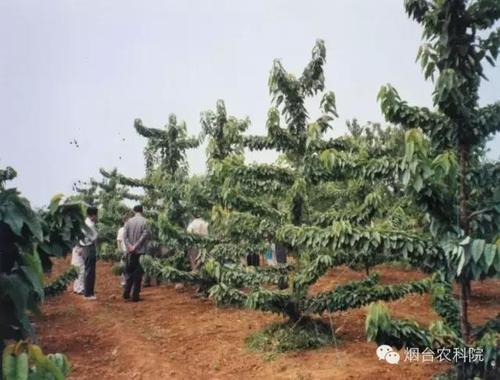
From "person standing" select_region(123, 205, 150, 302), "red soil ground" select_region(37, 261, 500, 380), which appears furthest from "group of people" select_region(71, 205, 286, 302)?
"red soil ground" select_region(37, 261, 500, 380)

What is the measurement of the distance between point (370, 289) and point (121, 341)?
4173 millimetres

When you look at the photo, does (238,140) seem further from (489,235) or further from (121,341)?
(489,235)

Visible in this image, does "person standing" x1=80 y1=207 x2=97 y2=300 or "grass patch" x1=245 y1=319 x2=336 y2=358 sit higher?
"person standing" x1=80 y1=207 x2=97 y2=300

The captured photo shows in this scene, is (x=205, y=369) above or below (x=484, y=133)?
below

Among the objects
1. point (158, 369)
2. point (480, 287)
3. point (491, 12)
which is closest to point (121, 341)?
point (158, 369)

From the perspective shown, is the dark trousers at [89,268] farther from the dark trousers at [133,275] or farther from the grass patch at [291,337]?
the grass patch at [291,337]

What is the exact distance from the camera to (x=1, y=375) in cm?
203

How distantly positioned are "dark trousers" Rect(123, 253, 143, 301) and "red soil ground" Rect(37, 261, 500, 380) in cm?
30

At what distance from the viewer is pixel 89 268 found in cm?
1160

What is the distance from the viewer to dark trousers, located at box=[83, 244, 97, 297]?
11430 millimetres

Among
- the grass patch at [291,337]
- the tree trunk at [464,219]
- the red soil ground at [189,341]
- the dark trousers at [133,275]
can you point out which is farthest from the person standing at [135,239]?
the tree trunk at [464,219]

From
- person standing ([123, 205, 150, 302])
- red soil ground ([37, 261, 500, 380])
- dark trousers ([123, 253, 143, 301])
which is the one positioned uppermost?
person standing ([123, 205, 150, 302])

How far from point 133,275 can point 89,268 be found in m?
0.99

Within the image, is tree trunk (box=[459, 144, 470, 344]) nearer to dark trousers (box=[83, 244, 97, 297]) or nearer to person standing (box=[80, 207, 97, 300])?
person standing (box=[80, 207, 97, 300])
